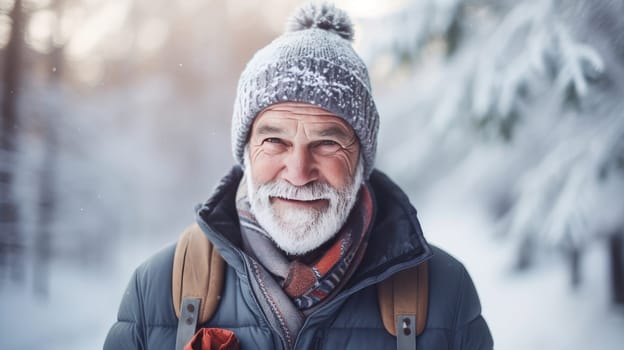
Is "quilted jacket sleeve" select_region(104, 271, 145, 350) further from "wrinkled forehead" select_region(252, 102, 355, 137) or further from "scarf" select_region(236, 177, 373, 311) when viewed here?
"wrinkled forehead" select_region(252, 102, 355, 137)

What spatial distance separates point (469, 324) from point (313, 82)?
102 cm

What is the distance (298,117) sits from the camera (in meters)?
1.48

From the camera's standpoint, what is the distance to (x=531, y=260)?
2.22 m

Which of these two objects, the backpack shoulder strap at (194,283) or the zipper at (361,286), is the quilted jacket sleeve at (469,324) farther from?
the backpack shoulder strap at (194,283)

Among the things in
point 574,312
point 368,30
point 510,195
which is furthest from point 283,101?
point 574,312

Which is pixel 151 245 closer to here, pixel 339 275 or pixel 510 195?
pixel 339 275

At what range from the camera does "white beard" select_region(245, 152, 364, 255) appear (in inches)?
58.4

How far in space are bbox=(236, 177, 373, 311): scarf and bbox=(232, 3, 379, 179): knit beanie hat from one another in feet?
0.68

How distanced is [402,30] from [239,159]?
1237 mm

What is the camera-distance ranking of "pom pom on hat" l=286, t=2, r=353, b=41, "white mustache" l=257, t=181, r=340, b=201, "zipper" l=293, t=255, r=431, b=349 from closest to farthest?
"zipper" l=293, t=255, r=431, b=349 → "white mustache" l=257, t=181, r=340, b=201 → "pom pom on hat" l=286, t=2, r=353, b=41

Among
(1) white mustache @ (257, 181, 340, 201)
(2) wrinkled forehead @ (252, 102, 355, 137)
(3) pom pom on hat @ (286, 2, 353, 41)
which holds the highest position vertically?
(3) pom pom on hat @ (286, 2, 353, 41)

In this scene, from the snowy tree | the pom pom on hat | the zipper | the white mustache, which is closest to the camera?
the zipper

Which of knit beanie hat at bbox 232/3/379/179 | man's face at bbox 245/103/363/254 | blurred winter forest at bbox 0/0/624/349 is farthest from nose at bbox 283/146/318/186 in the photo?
blurred winter forest at bbox 0/0/624/349

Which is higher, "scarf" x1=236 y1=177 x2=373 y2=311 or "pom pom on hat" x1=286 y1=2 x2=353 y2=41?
"pom pom on hat" x1=286 y1=2 x2=353 y2=41
